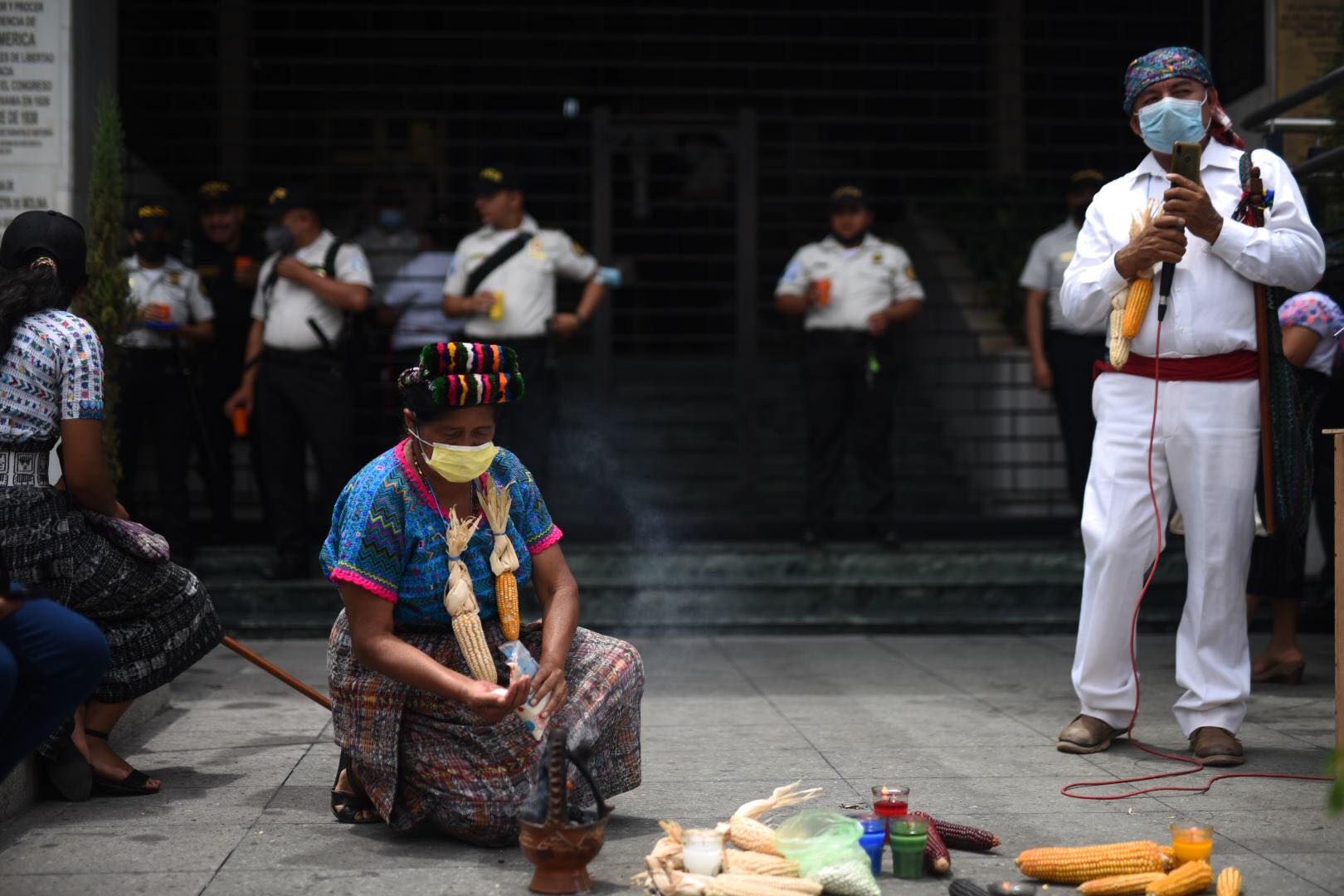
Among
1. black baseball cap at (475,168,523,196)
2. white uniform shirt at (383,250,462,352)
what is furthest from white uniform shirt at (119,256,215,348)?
black baseball cap at (475,168,523,196)

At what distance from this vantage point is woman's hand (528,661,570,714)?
13.9ft

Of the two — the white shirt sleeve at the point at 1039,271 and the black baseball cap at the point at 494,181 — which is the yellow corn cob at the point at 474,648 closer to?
the black baseball cap at the point at 494,181

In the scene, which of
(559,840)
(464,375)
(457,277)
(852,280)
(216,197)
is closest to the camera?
(559,840)

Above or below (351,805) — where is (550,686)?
above

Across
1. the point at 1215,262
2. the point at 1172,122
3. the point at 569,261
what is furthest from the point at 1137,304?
the point at 569,261

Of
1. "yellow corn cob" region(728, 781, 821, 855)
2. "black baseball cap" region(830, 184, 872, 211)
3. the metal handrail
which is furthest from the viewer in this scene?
"black baseball cap" region(830, 184, 872, 211)

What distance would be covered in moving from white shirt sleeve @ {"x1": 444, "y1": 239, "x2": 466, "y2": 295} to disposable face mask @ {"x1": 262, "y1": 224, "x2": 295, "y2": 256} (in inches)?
36.0

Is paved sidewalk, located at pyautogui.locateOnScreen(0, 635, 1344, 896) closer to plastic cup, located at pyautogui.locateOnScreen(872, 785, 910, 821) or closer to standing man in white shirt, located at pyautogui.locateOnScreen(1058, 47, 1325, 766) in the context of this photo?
plastic cup, located at pyautogui.locateOnScreen(872, 785, 910, 821)

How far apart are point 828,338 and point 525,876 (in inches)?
220

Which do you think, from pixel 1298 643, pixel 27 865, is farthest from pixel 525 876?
pixel 1298 643

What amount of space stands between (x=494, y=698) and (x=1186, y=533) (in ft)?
8.95

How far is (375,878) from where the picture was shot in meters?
3.98

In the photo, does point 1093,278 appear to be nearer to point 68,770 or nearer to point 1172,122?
point 1172,122

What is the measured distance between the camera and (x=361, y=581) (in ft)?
13.8
